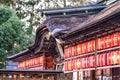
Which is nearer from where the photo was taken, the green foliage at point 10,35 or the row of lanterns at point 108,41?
the row of lanterns at point 108,41

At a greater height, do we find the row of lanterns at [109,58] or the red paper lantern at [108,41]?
the red paper lantern at [108,41]

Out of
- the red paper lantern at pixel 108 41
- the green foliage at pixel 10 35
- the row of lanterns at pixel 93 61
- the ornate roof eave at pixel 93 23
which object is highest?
the green foliage at pixel 10 35

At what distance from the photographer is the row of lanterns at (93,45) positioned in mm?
10855

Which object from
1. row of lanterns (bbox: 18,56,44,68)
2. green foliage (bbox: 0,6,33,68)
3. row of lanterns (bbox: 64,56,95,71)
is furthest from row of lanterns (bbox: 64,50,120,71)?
green foliage (bbox: 0,6,33,68)

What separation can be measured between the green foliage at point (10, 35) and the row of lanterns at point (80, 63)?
451 inches

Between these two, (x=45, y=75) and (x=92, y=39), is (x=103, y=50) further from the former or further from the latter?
(x=45, y=75)

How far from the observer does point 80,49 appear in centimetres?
1380

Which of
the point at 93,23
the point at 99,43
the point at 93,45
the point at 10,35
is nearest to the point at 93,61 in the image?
the point at 93,45

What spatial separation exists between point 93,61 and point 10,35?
1449 cm

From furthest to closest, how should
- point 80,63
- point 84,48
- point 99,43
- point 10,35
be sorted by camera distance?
point 10,35 → point 80,63 → point 84,48 → point 99,43

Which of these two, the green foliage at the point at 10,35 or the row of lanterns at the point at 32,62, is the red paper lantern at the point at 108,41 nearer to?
the row of lanterns at the point at 32,62

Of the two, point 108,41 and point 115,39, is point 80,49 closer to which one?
point 108,41

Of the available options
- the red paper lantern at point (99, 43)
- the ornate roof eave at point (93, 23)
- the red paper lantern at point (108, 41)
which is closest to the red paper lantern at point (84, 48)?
the ornate roof eave at point (93, 23)

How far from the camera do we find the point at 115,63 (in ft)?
35.5
